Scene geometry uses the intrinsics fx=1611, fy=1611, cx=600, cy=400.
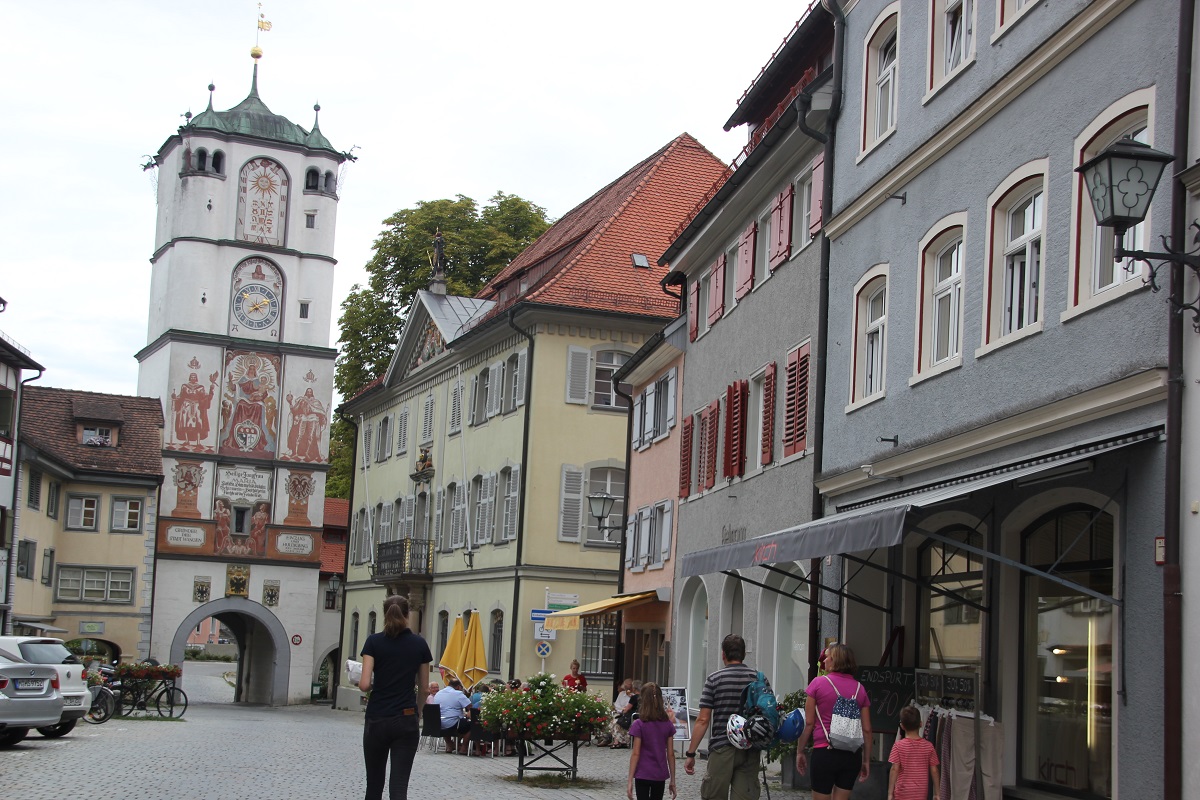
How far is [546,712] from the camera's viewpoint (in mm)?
19125

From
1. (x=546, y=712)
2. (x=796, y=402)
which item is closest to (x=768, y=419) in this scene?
(x=796, y=402)

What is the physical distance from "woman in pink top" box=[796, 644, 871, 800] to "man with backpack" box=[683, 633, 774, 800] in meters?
0.38

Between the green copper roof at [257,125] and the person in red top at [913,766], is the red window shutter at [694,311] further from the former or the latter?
the green copper roof at [257,125]

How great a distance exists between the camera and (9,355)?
4056cm

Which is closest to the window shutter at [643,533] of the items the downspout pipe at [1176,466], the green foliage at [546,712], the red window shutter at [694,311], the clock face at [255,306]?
the red window shutter at [694,311]

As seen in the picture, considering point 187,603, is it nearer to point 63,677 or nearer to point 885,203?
point 63,677

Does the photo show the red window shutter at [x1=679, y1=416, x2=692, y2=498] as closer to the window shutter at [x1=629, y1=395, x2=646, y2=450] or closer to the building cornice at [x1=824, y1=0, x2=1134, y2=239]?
the window shutter at [x1=629, y1=395, x2=646, y2=450]

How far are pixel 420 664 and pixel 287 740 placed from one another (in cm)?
1932

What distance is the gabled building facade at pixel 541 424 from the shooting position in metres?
39.4

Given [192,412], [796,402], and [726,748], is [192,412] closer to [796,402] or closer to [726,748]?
[796,402]

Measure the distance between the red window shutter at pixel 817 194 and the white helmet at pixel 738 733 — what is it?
10.2 m

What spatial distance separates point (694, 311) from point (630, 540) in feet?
20.7

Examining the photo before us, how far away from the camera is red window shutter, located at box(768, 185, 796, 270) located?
21906mm

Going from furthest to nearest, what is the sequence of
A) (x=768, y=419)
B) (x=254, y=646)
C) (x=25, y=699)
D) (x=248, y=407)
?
1. (x=254, y=646)
2. (x=248, y=407)
3. (x=768, y=419)
4. (x=25, y=699)
